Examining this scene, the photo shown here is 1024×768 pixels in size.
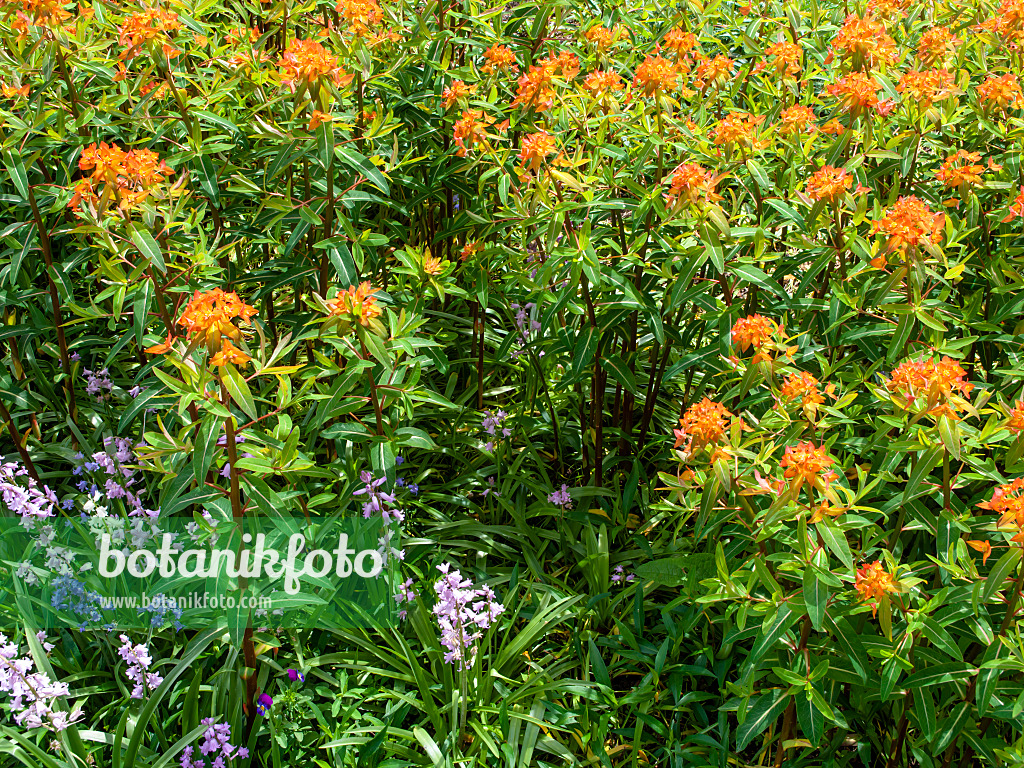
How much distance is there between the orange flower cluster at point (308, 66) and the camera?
2322 millimetres

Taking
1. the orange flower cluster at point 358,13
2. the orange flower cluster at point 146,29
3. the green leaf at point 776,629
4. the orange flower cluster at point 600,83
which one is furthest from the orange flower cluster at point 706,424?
the orange flower cluster at point 146,29

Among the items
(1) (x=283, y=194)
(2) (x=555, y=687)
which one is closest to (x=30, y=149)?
(1) (x=283, y=194)

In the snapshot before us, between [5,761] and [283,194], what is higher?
[283,194]

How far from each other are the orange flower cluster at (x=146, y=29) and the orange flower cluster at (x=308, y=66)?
1.56 ft

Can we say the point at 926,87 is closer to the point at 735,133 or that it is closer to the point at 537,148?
the point at 735,133

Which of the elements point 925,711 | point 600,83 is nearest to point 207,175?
point 600,83

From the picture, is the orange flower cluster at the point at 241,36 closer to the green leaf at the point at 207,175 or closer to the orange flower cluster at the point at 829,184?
the green leaf at the point at 207,175

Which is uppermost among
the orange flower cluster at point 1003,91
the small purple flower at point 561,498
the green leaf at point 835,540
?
the orange flower cluster at point 1003,91

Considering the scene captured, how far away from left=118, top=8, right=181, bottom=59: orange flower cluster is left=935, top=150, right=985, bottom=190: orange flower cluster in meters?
2.32

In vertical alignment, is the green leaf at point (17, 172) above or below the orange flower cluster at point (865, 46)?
above

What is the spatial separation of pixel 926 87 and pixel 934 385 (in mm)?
1178

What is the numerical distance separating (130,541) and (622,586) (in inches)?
62.3

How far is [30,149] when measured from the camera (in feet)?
8.90

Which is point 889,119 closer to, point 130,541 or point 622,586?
point 622,586
